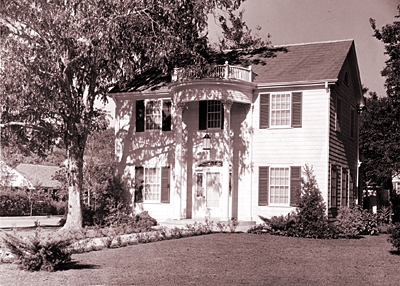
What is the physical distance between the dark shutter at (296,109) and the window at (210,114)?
360cm

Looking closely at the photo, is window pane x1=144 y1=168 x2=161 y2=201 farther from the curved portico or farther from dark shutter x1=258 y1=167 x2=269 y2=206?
dark shutter x1=258 y1=167 x2=269 y2=206

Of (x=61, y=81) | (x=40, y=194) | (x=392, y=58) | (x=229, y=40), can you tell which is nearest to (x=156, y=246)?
(x=61, y=81)

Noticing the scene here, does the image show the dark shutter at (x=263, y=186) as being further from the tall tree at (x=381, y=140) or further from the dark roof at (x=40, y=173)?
the dark roof at (x=40, y=173)

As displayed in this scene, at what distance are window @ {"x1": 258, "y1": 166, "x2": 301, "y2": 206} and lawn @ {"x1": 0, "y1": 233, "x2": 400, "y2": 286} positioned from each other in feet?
16.8

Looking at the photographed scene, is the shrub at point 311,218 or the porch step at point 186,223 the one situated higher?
the shrub at point 311,218

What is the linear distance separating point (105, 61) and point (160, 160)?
244 inches

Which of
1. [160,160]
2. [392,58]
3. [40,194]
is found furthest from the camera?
[40,194]

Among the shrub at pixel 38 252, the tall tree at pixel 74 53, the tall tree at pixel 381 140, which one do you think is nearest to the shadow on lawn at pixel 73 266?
the shrub at pixel 38 252

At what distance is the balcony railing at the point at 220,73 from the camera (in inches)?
965

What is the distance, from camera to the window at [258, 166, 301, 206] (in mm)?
23812

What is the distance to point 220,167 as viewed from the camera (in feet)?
84.4

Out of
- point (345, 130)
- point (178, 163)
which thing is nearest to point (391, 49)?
point (345, 130)

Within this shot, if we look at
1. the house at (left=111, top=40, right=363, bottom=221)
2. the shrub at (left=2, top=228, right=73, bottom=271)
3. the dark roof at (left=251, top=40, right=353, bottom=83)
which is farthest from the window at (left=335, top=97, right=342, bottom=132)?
the shrub at (left=2, top=228, right=73, bottom=271)

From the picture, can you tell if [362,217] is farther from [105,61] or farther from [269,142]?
[105,61]
